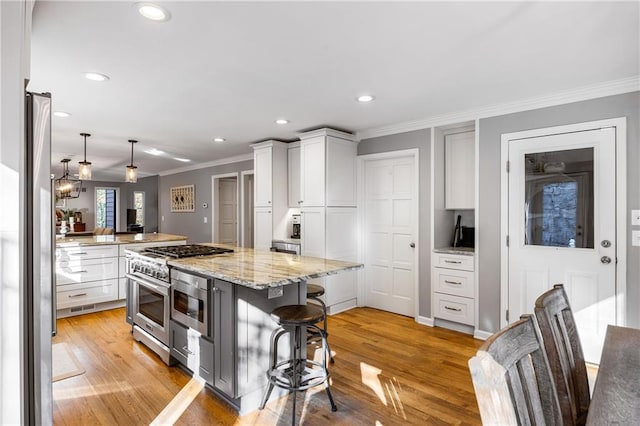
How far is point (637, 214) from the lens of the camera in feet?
9.00

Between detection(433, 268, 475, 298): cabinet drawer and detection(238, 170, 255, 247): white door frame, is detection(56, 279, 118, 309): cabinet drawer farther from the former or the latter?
detection(433, 268, 475, 298): cabinet drawer

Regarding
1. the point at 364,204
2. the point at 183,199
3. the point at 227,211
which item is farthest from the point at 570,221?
the point at 183,199

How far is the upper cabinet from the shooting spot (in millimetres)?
4352

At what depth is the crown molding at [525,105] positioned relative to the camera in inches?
111

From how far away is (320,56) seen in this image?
93.4 inches

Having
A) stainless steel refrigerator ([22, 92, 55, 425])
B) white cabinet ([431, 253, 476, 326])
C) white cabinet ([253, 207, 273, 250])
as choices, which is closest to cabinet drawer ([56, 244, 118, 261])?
white cabinet ([253, 207, 273, 250])

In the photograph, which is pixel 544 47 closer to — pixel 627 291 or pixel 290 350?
pixel 627 291

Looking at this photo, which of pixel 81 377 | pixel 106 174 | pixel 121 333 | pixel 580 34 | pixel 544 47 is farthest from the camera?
pixel 106 174

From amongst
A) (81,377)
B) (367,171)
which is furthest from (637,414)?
(367,171)

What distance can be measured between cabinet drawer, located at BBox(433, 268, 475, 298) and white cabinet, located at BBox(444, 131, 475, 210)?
0.75 meters

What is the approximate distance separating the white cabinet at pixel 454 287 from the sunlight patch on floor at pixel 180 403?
2598 millimetres

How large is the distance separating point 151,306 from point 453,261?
3065 mm

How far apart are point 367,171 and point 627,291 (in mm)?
2891

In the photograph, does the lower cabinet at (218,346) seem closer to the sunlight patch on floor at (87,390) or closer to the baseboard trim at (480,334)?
the sunlight patch on floor at (87,390)
